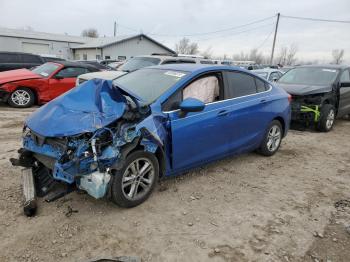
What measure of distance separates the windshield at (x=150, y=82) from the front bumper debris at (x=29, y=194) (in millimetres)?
1681

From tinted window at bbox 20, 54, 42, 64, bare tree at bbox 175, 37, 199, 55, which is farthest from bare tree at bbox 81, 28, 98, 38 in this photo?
tinted window at bbox 20, 54, 42, 64

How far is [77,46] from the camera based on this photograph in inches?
1626

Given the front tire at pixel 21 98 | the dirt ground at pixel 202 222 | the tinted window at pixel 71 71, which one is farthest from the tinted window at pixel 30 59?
the dirt ground at pixel 202 222

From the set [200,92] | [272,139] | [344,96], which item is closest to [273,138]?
[272,139]

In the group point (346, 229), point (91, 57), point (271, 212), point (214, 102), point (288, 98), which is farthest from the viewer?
point (91, 57)

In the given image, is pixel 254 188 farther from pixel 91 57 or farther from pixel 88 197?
pixel 91 57

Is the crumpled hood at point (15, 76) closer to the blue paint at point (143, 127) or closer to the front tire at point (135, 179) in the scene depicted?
the blue paint at point (143, 127)

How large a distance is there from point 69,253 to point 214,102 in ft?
8.82

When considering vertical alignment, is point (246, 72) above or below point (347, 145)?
above

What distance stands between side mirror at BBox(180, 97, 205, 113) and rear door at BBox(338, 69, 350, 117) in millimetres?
6398

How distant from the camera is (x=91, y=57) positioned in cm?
3862

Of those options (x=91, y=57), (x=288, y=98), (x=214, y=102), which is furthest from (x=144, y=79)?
(x=91, y=57)

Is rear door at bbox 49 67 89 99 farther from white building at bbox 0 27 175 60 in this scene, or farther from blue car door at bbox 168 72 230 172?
white building at bbox 0 27 175 60

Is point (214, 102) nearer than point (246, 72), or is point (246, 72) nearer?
point (214, 102)
